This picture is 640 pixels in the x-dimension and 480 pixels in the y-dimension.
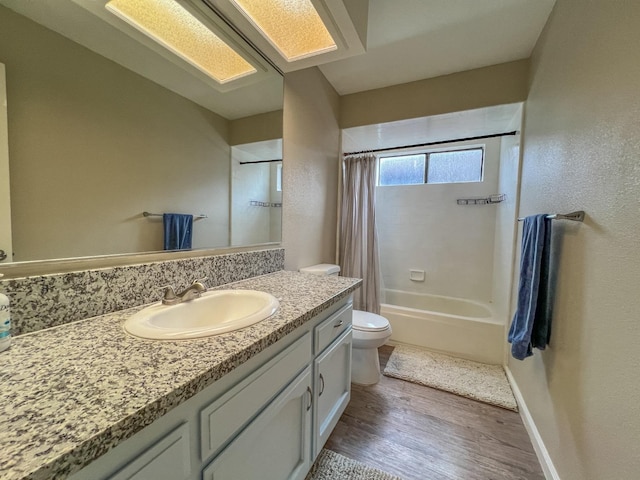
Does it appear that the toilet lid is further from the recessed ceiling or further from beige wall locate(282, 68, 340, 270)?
the recessed ceiling

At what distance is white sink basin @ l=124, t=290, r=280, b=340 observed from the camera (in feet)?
2.27

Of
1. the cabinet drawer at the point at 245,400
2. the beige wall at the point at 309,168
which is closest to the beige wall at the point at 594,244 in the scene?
the cabinet drawer at the point at 245,400

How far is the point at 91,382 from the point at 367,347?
159cm

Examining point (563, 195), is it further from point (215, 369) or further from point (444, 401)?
point (215, 369)

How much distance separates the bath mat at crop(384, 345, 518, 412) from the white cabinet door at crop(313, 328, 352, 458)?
74cm

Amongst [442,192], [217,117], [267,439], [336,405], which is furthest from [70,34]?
[442,192]

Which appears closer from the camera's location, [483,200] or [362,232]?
[362,232]

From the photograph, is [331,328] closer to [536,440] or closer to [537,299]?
[537,299]

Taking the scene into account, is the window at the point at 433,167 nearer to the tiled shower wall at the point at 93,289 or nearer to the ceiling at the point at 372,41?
the ceiling at the point at 372,41

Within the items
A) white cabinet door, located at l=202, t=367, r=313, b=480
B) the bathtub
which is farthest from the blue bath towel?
white cabinet door, located at l=202, t=367, r=313, b=480

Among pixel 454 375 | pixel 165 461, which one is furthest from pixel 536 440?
pixel 165 461

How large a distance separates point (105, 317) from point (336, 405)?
1126mm

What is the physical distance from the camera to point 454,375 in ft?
6.30

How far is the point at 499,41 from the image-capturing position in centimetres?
166
